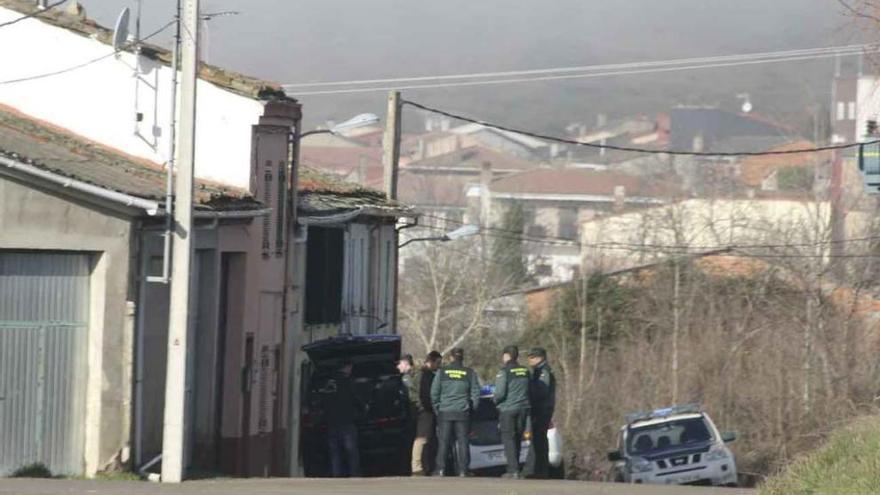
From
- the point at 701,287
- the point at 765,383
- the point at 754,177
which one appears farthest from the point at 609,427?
the point at 754,177

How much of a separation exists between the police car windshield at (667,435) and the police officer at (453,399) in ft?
24.8

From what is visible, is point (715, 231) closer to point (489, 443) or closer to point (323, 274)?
point (323, 274)

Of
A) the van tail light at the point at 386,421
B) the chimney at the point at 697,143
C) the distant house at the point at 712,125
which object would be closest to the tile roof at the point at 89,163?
the van tail light at the point at 386,421

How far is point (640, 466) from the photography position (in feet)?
94.3

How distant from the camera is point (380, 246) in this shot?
3172 centimetres

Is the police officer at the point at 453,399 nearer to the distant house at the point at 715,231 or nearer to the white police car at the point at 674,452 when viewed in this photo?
the white police car at the point at 674,452

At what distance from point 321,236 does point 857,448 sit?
13.9 m

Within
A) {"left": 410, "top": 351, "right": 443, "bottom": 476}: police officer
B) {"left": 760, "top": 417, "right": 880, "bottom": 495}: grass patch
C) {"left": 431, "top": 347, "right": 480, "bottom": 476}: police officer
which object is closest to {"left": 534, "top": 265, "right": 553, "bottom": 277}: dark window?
{"left": 410, "top": 351, "right": 443, "bottom": 476}: police officer

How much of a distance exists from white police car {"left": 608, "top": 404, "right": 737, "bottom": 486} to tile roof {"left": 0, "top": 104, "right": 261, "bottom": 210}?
907cm

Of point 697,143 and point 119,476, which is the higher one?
point 697,143

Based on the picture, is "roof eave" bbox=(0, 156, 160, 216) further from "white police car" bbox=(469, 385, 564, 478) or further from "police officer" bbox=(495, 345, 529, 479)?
"white police car" bbox=(469, 385, 564, 478)

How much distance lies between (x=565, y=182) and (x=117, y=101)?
3548 inches

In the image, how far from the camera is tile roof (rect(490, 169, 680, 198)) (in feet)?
363

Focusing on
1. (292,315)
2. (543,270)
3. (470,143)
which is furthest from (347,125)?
(470,143)
